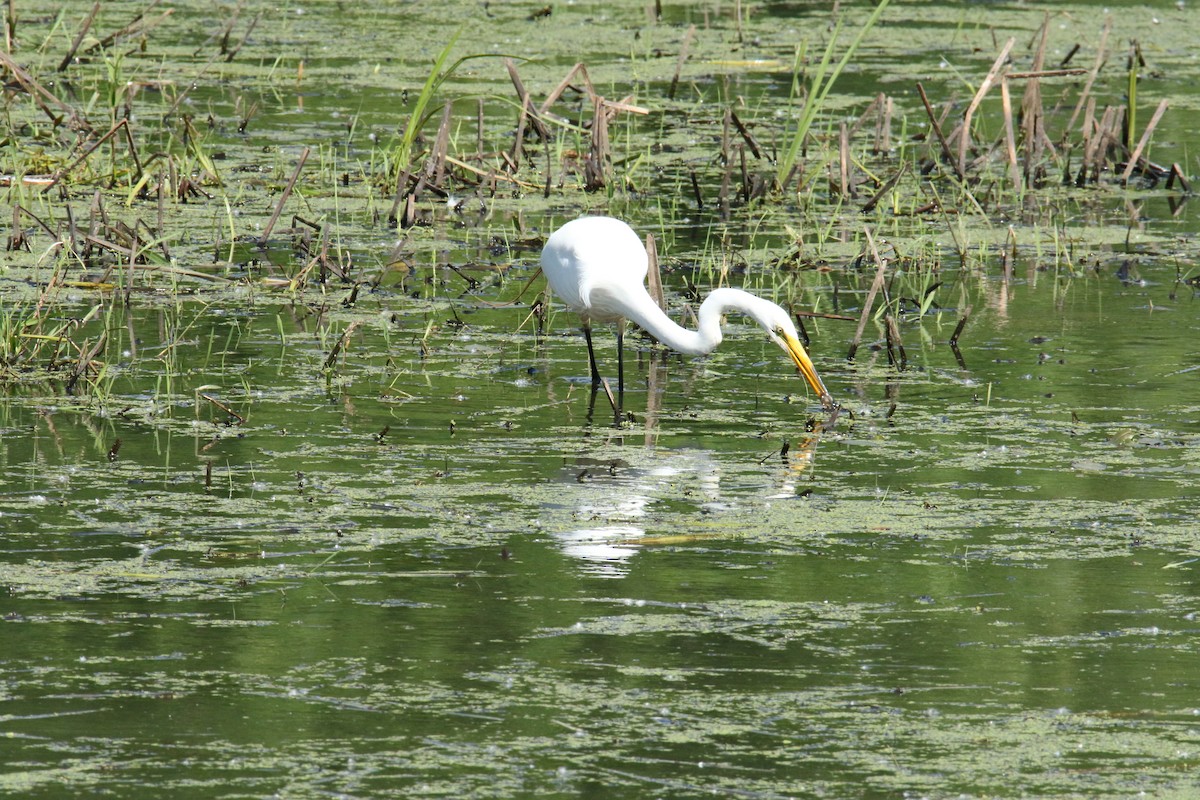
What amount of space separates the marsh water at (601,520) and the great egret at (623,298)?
0.80 feet

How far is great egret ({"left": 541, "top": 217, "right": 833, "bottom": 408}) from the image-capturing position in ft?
24.2


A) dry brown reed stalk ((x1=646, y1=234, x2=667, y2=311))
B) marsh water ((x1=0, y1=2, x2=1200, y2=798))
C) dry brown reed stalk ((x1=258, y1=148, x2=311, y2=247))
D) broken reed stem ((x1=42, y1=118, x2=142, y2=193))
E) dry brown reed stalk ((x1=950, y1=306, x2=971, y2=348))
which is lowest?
marsh water ((x1=0, y1=2, x2=1200, y2=798))

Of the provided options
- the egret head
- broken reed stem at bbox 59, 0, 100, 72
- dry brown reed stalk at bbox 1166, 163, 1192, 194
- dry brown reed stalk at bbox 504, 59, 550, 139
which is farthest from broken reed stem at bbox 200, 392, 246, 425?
dry brown reed stalk at bbox 1166, 163, 1192, 194

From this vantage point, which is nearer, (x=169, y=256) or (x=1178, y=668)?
(x=1178, y=668)

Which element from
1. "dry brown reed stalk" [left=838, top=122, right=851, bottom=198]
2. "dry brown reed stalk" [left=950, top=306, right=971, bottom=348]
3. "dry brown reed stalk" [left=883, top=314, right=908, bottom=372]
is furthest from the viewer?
"dry brown reed stalk" [left=838, top=122, right=851, bottom=198]

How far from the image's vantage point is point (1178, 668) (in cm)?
479

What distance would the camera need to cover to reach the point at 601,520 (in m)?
5.96

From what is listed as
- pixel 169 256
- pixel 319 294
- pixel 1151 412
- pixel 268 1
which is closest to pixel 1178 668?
pixel 1151 412

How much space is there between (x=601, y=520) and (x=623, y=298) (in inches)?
79.1

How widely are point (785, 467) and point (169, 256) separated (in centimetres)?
428

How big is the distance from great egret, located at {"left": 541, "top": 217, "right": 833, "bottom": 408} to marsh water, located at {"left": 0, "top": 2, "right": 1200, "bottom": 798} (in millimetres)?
245

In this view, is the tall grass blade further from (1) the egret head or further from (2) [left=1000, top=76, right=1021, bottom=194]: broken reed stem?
(1) the egret head

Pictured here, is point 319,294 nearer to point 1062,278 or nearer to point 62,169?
point 62,169

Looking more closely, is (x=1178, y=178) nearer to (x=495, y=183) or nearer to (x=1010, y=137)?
(x=1010, y=137)
